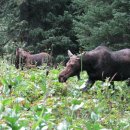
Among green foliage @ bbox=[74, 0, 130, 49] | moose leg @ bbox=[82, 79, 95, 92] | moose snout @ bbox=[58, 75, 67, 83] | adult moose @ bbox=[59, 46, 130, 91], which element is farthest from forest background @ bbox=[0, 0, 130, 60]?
moose snout @ bbox=[58, 75, 67, 83]

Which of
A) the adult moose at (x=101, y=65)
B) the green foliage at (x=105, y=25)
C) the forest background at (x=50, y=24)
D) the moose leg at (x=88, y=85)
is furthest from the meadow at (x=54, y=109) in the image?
the forest background at (x=50, y=24)

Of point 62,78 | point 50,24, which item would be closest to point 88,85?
point 62,78

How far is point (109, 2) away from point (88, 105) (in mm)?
17210

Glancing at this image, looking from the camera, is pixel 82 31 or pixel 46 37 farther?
pixel 46 37

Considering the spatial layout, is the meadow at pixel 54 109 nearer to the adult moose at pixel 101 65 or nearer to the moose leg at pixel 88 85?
the moose leg at pixel 88 85

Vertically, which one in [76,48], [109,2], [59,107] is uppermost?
[59,107]

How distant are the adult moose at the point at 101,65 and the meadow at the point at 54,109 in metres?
0.74

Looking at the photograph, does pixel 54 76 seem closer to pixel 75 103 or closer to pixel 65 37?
pixel 75 103

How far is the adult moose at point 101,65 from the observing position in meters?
10.0

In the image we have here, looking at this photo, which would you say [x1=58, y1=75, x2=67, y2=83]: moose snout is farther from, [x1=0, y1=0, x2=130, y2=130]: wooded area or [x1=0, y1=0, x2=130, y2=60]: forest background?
[x1=0, y1=0, x2=130, y2=60]: forest background

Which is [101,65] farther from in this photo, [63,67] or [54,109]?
[54,109]

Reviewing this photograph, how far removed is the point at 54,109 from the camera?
6.10 m

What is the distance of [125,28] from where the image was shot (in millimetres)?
21328

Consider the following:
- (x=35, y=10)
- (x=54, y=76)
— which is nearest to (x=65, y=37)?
(x=35, y=10)
